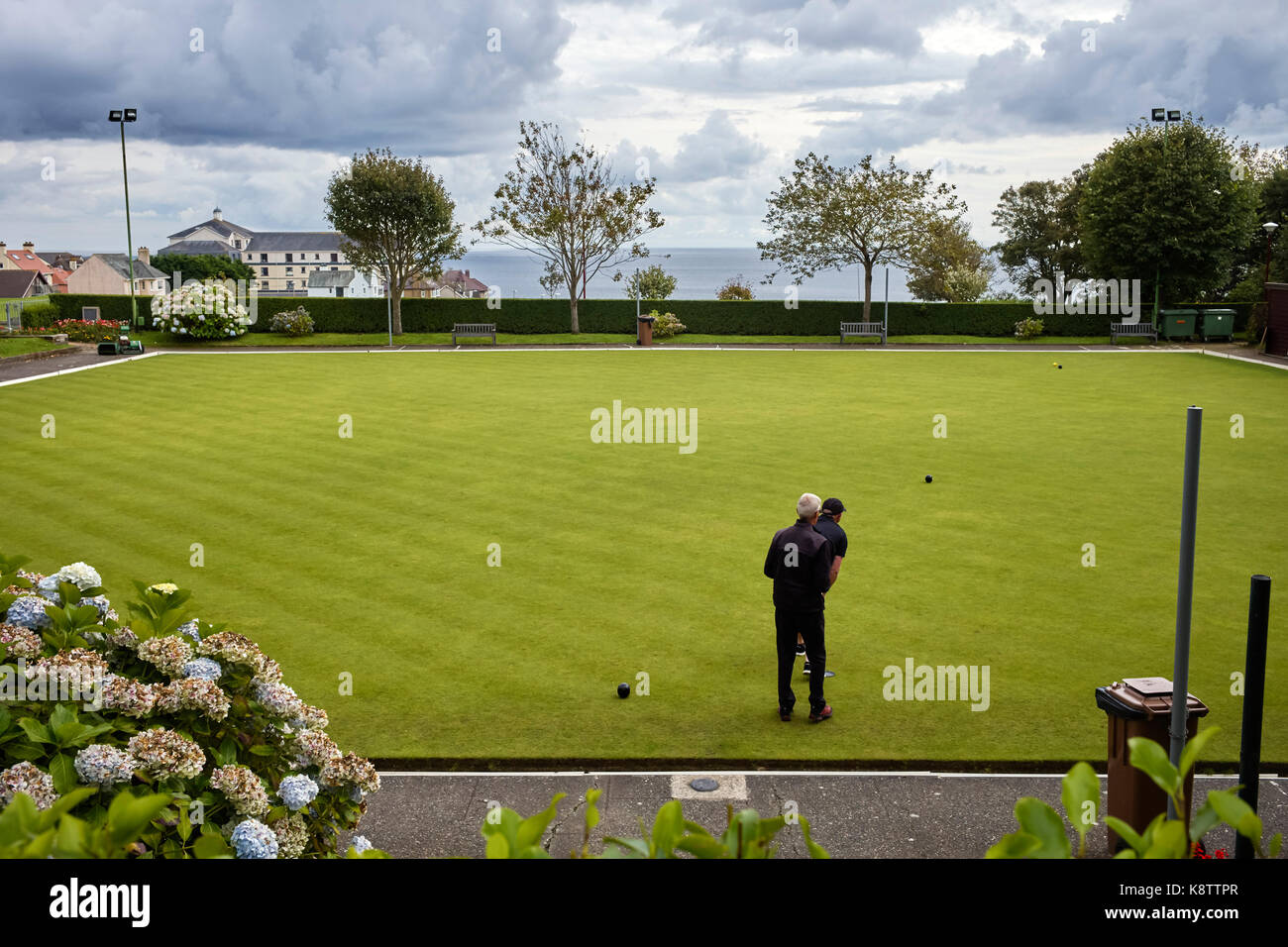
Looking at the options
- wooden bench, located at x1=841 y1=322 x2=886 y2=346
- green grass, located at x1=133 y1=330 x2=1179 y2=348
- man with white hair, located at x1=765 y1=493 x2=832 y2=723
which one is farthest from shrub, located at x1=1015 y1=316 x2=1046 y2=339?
man with white hair, located at x1=765 y1=493 x2=832 y2=723

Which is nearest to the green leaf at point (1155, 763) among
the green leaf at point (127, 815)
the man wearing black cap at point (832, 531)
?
the green leaf at point (127, 815)

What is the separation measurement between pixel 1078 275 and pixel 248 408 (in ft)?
250

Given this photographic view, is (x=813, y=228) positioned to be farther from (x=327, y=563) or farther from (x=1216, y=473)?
(x=327, y=563)

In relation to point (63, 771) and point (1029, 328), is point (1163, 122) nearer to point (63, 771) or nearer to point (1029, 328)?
point (1029, 328)

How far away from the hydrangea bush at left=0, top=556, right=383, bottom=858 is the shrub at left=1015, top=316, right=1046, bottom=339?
181 feet

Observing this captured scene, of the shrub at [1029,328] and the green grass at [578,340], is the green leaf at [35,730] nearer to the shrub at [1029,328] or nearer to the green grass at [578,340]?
the green grass at [578,340]

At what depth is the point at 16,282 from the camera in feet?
464

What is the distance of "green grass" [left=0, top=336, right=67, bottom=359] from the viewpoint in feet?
145

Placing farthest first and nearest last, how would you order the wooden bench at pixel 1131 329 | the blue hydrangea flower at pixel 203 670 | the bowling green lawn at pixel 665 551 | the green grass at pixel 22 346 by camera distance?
the wooden bench at pixel 1131 329
the green grass at pixel 22 346
the bowling green lawn at pixel 665 551
the blue hydrangea flower at pixel 203 670

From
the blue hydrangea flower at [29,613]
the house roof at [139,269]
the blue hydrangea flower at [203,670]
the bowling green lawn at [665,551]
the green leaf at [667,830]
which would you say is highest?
the house roof at [139,269]

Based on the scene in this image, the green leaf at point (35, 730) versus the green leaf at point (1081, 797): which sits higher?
the green leaf at point (1081, 797)

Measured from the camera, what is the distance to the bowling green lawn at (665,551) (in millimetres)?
10336

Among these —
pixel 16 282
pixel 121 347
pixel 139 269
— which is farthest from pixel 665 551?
pixel 139 269

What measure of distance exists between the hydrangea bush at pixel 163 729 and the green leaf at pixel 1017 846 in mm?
2871
